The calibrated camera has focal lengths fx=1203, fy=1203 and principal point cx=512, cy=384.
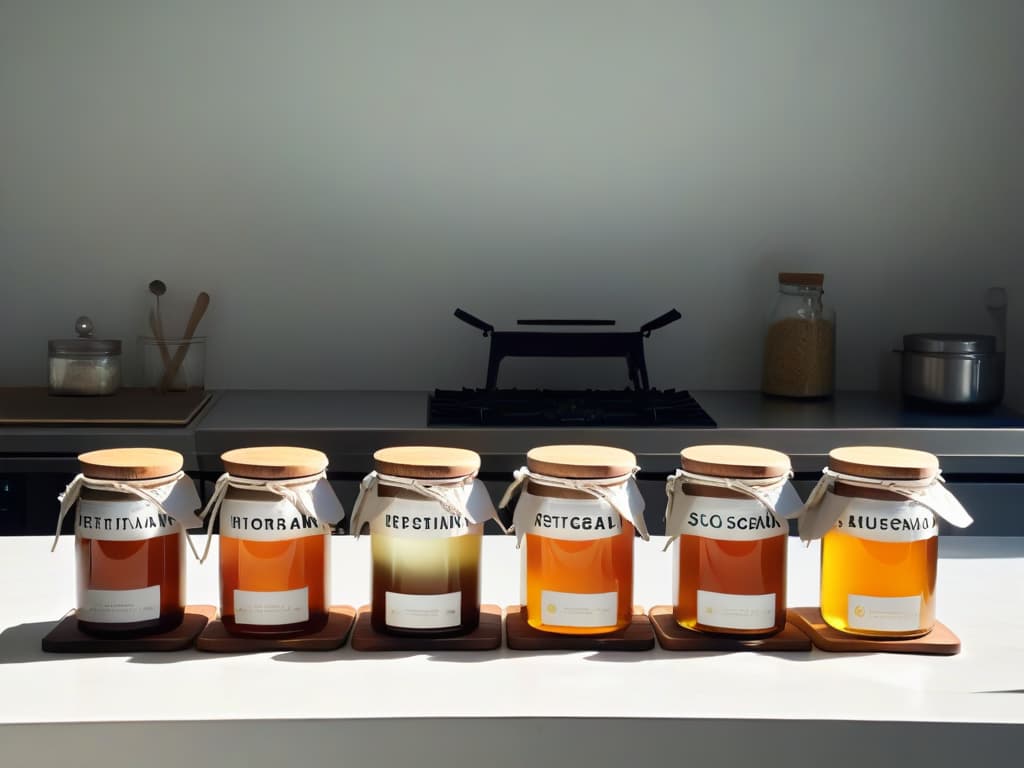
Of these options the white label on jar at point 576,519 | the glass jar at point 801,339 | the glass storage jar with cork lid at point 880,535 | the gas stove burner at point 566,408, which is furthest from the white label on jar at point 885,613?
the glass jar at point 801,339

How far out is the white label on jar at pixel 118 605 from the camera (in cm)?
98

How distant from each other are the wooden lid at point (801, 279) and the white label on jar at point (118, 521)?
193 cm

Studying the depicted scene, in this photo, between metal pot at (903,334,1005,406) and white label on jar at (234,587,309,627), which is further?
metal pot at (903,334,1005,406)

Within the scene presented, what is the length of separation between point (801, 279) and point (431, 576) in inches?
72.8

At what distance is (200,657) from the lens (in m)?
0.96

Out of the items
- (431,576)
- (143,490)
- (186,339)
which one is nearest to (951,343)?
(186,339)

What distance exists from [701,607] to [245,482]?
386 mm

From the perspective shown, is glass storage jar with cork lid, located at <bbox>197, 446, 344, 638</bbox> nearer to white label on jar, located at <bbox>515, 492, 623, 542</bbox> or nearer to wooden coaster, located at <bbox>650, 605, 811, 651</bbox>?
white label on jar, located at <bbox>515, 492, 623, 542</bbox>

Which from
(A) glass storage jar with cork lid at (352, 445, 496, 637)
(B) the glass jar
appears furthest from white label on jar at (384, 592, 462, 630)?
(B) the glass jar

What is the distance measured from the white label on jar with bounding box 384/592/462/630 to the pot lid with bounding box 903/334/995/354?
1823 millimetres

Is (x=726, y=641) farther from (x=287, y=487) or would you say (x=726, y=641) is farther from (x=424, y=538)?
(x=287, y=487)

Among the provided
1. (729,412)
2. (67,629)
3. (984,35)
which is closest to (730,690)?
(67,629)

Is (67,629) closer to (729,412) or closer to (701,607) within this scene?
(701,607)

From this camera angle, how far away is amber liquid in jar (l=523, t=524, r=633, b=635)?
3.19 ft
